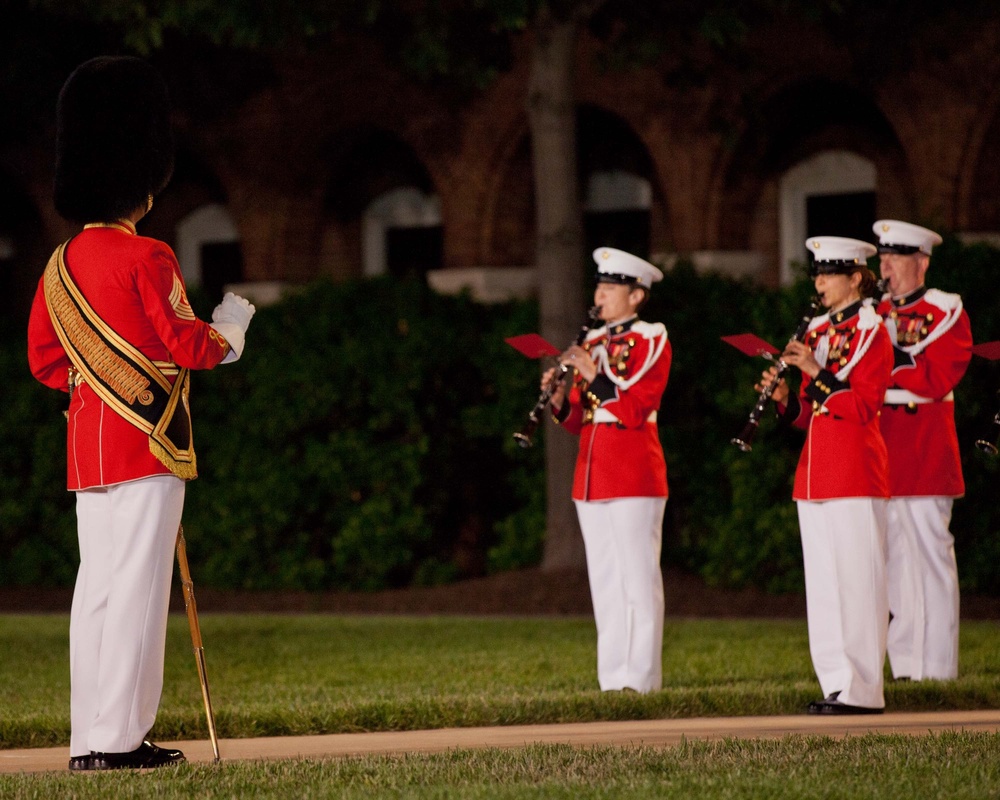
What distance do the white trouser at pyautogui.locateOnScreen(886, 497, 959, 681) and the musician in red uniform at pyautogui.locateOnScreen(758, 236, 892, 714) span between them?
0.98 meters

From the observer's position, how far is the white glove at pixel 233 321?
6504 mm

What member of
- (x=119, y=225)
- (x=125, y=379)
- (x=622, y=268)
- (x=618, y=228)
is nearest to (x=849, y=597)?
(x=622, y=268)

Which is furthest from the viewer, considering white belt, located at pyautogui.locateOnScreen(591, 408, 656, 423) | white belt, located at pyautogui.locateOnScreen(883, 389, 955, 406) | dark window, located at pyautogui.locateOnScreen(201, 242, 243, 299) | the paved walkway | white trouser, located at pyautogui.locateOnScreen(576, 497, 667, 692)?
dark window, located at pyautogui.locateOnScreen(201, 242, 243, 299)

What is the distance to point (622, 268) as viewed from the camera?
8.93 metres

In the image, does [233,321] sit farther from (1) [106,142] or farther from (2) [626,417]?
(2) [626,417]

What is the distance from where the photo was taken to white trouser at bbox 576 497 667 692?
8688 millimetres

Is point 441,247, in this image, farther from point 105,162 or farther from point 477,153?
point 105,162

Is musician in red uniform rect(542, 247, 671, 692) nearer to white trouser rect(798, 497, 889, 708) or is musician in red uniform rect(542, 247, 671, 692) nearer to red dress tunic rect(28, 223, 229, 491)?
white trouser rect(798, 497, 889, 708)

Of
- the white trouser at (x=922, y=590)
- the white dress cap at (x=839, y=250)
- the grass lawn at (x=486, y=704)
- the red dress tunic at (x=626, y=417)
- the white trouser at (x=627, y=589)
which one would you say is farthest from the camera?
the white trouser at (x=922, y=590)

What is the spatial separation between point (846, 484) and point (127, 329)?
324 centimetres

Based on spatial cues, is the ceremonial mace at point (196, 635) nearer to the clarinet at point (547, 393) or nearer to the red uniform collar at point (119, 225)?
the red uniform collar at point (119, 225)

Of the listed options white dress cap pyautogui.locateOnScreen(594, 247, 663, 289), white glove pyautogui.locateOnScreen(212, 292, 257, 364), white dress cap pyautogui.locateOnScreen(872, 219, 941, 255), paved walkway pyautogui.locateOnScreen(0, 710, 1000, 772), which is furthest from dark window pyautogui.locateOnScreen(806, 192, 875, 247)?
white glove pyautogui.locateOnScreen(212, 292, 257, 364)

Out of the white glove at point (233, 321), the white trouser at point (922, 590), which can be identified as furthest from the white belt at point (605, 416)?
the white glove at point (233, 321)

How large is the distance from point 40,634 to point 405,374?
3.98 metres
